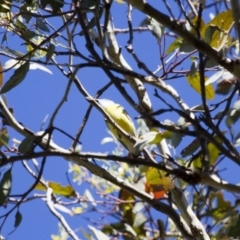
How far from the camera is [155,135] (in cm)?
89

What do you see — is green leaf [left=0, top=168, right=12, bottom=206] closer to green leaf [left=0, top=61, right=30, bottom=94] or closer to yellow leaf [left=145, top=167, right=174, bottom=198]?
green leaf [left=0, top=61, right=30, bottom=94]

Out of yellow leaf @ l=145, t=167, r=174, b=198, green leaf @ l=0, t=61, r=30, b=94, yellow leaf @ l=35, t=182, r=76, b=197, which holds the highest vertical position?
yellow leaf @ l=35, t=182, r=76, b=197

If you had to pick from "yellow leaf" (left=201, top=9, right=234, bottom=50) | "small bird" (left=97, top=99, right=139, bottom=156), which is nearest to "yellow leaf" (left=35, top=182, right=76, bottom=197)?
"small bird" (left=97, top=99, right=139, bottom=156)

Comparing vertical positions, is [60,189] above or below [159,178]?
above

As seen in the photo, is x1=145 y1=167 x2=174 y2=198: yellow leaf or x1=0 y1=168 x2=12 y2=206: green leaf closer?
x1=0 y1=168 x2=12 y2=206: green leaf

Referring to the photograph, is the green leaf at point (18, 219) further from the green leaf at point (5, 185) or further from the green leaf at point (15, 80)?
the green leaf at point (15, 80)

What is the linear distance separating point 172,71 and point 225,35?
0.64 feet

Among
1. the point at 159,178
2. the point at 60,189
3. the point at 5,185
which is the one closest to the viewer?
the point at 5,185

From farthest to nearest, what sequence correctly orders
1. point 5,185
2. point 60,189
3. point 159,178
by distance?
point 60,189 → point 159,178 → point 5,185

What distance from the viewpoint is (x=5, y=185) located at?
0.93 meters

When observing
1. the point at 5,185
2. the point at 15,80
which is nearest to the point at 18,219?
the point at 5,185

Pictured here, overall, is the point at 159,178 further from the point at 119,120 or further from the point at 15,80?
the point at 15,80

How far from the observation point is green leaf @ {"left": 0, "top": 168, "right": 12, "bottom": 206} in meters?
0.91

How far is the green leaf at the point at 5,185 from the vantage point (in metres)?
0.91
